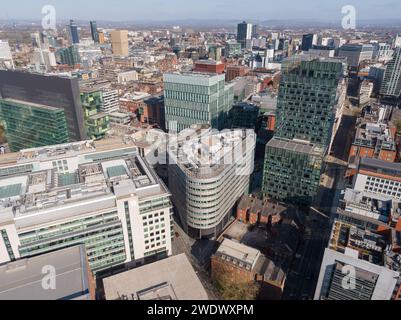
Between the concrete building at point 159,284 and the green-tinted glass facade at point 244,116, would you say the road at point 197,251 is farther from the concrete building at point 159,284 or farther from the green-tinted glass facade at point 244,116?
the green-tinted glass facade at point 244,116

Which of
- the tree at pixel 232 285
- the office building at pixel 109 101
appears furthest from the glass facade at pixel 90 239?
the office building at pixel 109 101

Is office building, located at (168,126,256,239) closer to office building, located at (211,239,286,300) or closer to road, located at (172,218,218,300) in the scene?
road, located at (172,218,218,300)

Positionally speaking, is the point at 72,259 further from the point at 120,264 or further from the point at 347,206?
the point at 347,206

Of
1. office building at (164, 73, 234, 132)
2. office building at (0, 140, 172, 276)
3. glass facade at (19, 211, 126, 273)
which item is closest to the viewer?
office building at (0, 140, 172, 276)

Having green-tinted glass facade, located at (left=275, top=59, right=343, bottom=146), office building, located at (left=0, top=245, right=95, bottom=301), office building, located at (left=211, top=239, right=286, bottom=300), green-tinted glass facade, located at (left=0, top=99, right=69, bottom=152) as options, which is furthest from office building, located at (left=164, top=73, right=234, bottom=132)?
office building, located at (left=0, top=245, right=95, bottom=301)

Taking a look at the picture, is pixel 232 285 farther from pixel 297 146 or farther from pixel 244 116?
pixel 244 116

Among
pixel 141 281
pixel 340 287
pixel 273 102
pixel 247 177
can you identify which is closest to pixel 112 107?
pixel 273 102
